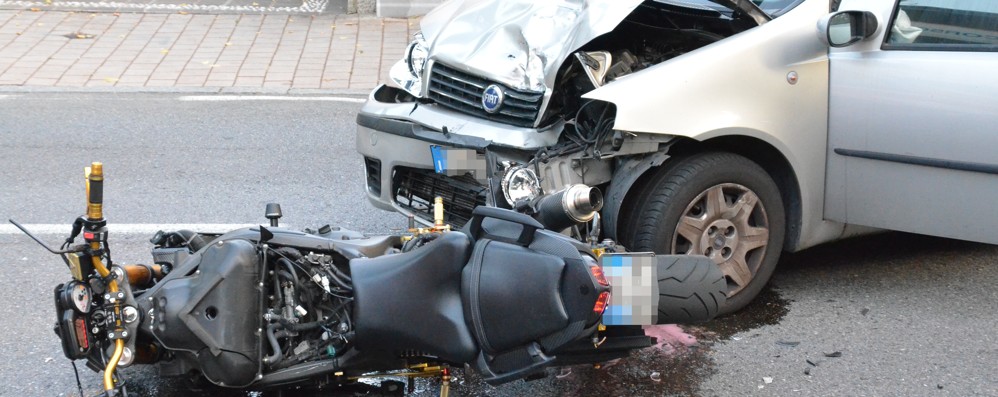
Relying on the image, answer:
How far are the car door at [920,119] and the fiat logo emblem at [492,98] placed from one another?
1.44 m

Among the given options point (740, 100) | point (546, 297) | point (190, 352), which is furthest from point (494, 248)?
point (740, 100)

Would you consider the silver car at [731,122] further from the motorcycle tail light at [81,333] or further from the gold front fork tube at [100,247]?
the motorcycle tail light at [81,333]

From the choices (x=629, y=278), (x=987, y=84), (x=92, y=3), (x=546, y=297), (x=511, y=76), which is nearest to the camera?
(x=546, y=297)

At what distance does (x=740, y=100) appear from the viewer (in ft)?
14.7

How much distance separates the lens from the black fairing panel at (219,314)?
3.41 metres

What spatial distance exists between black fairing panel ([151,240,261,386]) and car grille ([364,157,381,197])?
168cm

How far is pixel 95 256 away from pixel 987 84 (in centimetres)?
348

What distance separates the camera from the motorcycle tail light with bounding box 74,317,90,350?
326 centimetres

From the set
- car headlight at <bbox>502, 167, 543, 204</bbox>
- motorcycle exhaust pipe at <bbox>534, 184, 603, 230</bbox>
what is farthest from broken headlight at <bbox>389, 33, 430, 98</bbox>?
motorcycle exhaust pipe at <bbox>534, 184, 603, 230</bbox>

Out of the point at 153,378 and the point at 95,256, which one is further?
the point at 153,378

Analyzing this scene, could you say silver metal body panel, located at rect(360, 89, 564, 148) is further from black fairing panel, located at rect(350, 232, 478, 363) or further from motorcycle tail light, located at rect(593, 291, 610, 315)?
motorcycle tail light, located at rect(593, 291, 610, 315)

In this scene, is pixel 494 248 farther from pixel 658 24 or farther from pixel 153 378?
pixel 658 24

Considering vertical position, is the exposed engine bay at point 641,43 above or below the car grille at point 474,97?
above

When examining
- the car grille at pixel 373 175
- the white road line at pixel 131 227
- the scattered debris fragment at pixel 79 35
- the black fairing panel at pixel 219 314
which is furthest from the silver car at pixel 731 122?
the scattered debris fragment at pixel 79 35
